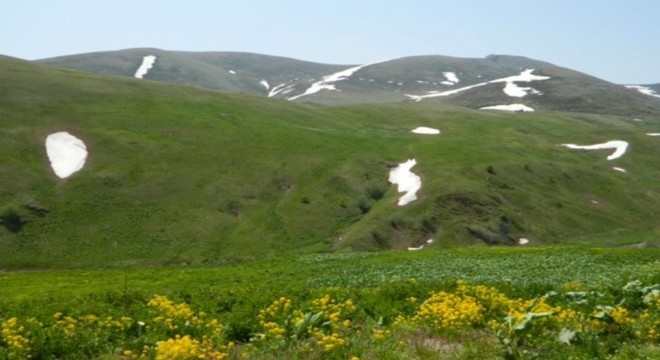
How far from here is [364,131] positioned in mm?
A: 146625

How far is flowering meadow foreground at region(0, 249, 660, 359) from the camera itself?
14.0 metres

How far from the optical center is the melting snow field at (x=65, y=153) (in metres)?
94.7

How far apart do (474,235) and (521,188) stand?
23.0 m

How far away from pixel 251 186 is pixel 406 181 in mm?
26639

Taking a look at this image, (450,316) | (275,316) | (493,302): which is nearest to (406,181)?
(493,302)

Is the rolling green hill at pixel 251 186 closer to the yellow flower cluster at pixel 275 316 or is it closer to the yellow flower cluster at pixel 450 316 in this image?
the yellow flower cluster at pixel 275 316

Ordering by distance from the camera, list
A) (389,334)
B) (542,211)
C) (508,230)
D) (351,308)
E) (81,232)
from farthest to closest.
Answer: (542,211) < (508,230) < (81,232) < (351,308) < (389,334)

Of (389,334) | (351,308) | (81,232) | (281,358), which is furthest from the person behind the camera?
(81,232)

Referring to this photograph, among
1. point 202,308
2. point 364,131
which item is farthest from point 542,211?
point 202,308

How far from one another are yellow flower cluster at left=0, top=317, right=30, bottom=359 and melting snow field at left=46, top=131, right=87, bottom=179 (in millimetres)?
82001

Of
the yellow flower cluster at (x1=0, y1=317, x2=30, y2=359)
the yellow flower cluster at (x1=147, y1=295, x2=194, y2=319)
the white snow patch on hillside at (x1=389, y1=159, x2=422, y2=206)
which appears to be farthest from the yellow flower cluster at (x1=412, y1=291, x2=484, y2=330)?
the white snow patch on hillside at (x1=389, y1=159, x2=422, y2=206)

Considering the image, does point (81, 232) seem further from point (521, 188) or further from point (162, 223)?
point (521, 188)

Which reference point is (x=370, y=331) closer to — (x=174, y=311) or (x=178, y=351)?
(x=178, y=351)

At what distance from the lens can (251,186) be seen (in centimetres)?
10062
